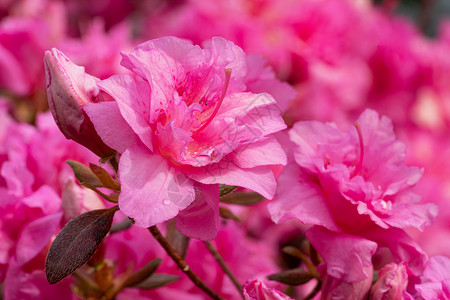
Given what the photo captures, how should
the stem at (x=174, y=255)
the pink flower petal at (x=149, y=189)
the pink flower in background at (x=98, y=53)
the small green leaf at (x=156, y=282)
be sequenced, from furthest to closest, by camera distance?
the pink flower in background at (x=98, y=53)
the small green leaf at (x=156, y=282)
the stem at (x=174, y=255)
the pink flower petal at (x=149, y=189)

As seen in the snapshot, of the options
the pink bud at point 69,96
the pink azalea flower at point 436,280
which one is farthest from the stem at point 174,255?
the pink azalea flower at point 436,280

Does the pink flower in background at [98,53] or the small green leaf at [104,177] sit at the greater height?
the small green leaf at [104,177]

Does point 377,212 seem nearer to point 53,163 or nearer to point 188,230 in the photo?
point 188,230

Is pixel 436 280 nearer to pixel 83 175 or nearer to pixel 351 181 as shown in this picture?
pixel 351 181

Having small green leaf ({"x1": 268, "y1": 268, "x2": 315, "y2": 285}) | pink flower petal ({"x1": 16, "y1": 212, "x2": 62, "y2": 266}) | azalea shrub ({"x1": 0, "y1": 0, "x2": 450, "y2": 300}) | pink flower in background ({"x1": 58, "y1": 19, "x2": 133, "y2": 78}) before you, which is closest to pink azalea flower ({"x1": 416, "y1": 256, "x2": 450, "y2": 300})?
azalea shrub ({"x1": 0, "y1": 0, "x2": 450, "y2": 300})

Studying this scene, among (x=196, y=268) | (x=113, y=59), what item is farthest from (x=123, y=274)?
(x=113, y=59)

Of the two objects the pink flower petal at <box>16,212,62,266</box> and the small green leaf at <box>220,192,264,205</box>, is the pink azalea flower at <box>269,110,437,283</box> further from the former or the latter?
the pink flower petal at <box>16,212,62,266</box>

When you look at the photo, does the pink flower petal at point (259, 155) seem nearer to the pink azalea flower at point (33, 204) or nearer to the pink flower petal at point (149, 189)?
the pink flower petal at point (149, 189)
